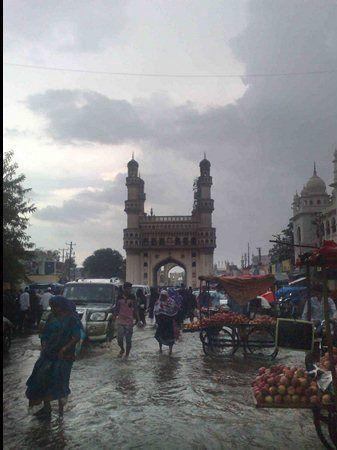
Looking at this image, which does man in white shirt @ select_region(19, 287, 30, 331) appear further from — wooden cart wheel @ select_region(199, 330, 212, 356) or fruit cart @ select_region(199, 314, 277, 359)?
fruit cart @ select_region(199, 314, 277, 359)

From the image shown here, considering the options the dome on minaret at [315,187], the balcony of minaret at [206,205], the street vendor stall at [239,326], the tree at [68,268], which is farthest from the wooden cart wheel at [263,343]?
the balcony of minaret at [206,205]

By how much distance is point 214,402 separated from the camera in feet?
22.2

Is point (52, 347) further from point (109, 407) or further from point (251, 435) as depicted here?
point (251, 435)

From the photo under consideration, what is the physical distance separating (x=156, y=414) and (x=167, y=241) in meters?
62.9

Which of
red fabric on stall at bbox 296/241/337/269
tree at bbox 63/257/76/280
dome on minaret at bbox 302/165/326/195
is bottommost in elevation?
red fabric on stall at bbox 296/241/337/269

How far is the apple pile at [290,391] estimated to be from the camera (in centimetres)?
470

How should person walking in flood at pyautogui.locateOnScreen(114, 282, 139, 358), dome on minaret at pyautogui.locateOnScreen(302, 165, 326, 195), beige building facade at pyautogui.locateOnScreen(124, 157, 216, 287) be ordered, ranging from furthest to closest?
beige building facade at pyautogui.locateOnScreen(124, 157, 216, 287)
dome on minaret at pyautogui.locateOnScreen(302, 165, 326, 195)
person walking in flood at pyautogui.locateOnScreen(114, 282, 139, 358)

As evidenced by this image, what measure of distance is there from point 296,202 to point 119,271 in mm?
36876

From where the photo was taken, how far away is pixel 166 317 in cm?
1159

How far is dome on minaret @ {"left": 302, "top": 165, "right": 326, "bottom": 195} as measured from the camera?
52062mm

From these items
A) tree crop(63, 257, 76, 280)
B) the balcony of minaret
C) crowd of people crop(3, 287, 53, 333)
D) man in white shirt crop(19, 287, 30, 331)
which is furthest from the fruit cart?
the balcony of minaret

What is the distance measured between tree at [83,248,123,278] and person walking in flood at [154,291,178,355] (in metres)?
67.9

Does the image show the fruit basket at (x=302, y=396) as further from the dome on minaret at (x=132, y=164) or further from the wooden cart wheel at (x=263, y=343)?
the dome on minaret at (x=132, y=164)

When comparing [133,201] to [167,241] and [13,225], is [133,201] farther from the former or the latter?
[13,225]
